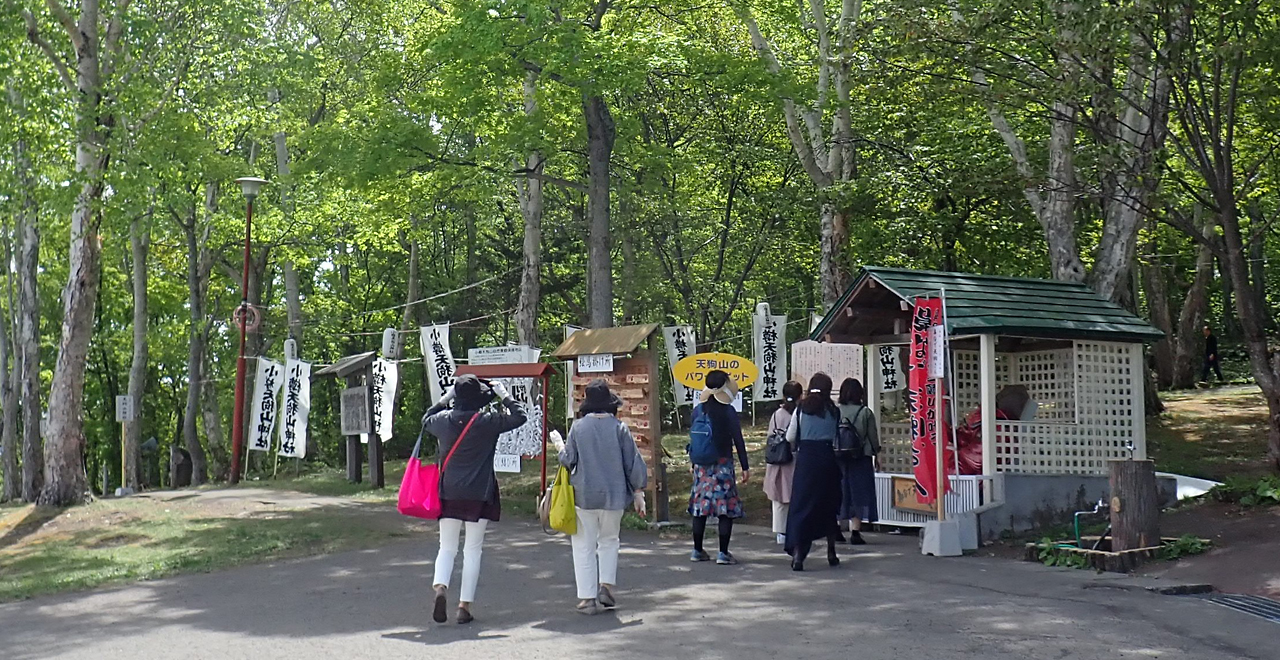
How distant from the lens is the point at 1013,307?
14.4m

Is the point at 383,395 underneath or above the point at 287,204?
underneath

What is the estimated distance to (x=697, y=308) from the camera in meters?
30.2

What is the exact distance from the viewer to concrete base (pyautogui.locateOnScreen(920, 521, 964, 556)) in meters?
12.8

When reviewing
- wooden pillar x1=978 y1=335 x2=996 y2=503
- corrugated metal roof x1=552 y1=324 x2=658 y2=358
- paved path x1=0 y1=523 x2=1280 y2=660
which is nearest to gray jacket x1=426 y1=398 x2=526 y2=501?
paved path x1=0 y1=523 x2=1280 y2=660

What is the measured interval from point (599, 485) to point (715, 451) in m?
2.75

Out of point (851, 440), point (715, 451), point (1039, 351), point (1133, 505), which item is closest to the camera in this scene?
point (715, 451)

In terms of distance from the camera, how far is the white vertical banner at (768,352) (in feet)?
72.1

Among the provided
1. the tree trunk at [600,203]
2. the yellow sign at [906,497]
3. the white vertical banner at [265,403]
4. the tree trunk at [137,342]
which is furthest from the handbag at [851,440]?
the tree trunk at [137,342]

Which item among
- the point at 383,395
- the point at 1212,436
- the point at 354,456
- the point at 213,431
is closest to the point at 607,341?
the point at 383,395

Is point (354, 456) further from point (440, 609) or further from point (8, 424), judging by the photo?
point (440, 609)

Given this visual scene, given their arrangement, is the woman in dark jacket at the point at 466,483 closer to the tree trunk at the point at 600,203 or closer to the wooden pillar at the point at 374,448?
the tree trunk at the point at 600,203

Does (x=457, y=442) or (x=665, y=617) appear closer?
(x=457, y=442)

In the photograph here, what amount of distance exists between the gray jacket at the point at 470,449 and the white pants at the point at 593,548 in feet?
2.36

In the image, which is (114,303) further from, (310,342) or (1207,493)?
(1207,493)
